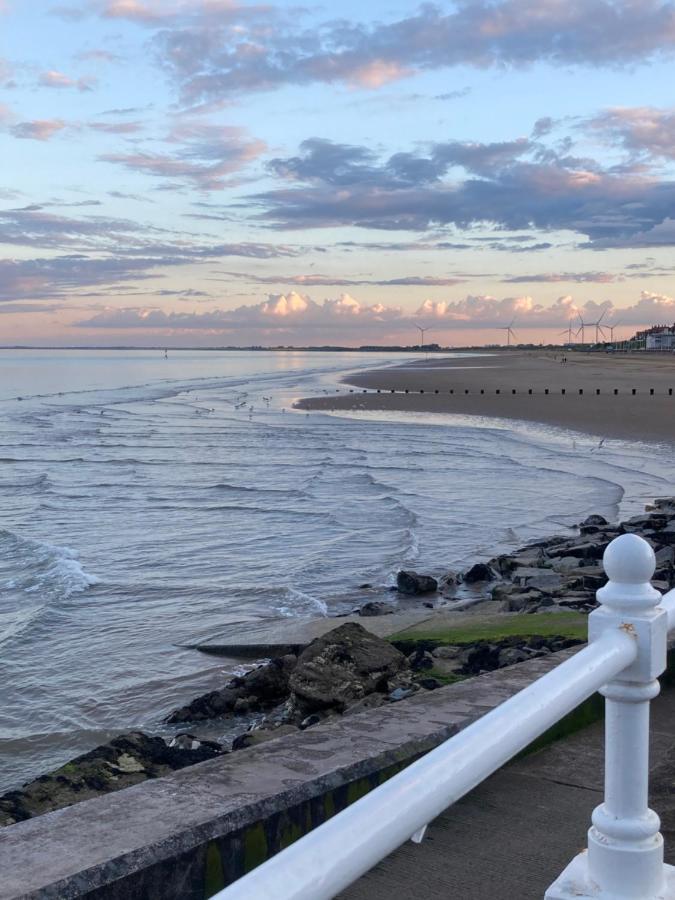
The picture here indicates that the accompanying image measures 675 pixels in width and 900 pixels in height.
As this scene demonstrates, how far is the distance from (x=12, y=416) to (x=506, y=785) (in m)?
46.9

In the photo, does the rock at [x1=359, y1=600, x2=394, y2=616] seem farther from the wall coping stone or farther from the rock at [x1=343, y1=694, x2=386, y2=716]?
the wall coping stone

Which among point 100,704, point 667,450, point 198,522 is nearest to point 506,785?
point 100,704

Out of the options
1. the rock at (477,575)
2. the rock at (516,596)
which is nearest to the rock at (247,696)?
the rock at (516,596)

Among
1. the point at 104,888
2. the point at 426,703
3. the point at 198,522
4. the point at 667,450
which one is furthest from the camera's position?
the point at 667,450

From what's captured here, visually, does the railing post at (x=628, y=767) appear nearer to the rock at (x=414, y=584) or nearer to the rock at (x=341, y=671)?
the rock at (x=341, y=671)

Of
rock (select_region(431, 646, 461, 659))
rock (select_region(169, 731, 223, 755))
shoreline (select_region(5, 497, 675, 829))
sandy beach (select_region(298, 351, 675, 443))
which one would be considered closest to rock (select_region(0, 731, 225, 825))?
shoreline (select_region(5, 497, 675, 829))

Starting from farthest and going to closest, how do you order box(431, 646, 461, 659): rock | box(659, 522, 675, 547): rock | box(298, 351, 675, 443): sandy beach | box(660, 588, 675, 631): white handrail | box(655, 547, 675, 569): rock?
box(298, 351, 675, 443): sandy beach < box(659, 522, 675, 547): rock < box(655, 547, 675, 569): rock < box(431, 646, 461, 659): rock < box(660, 588, 675, 631): white handrail

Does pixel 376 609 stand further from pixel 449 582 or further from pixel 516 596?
pixel 449 582

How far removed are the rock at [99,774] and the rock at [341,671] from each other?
2.50ft

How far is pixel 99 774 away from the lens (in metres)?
5.71

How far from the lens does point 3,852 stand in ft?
9.78

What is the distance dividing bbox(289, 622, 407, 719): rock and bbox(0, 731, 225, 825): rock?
762mm

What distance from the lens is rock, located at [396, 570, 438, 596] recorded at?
39.3 ft

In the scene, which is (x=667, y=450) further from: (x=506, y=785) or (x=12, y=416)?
(x=12, y=416)
